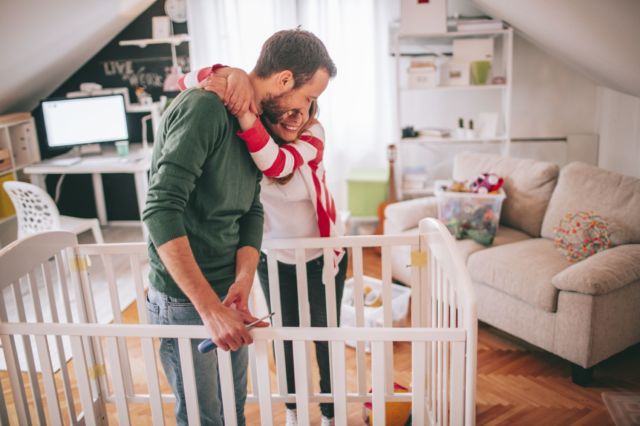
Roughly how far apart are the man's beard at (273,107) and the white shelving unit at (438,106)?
2251 millimetres

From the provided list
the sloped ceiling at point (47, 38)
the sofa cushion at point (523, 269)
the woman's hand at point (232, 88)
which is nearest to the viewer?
the woman's hand at point (232, 88)

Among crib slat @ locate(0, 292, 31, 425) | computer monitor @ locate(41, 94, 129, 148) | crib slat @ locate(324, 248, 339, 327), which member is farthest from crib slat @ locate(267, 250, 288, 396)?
computer monitor @ locate(41, 94, 129, 148)

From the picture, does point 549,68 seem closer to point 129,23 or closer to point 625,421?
point 625,421

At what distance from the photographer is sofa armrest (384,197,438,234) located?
9.99 ft

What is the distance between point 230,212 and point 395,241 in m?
0.62

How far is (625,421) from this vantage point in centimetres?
206

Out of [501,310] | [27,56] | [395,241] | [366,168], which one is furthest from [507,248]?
[27,56]

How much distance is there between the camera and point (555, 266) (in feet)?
7.85

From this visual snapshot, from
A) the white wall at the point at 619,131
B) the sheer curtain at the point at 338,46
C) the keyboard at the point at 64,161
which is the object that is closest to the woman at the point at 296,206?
the white wall at the point at 619,131

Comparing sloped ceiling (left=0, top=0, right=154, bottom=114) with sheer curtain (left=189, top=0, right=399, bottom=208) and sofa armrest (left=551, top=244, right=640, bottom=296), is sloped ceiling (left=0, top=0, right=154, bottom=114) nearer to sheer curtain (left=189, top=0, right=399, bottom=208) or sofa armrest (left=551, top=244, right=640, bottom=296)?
sheer curtain (left=189, top=0, right=399, bottom=208)

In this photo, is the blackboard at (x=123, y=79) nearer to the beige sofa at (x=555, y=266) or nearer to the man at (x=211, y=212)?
the beige sofa at (x=555, y=266)

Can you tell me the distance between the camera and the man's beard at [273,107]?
136 centimetres

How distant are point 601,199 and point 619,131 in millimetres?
1012

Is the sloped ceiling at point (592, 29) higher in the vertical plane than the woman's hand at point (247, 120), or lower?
higher
